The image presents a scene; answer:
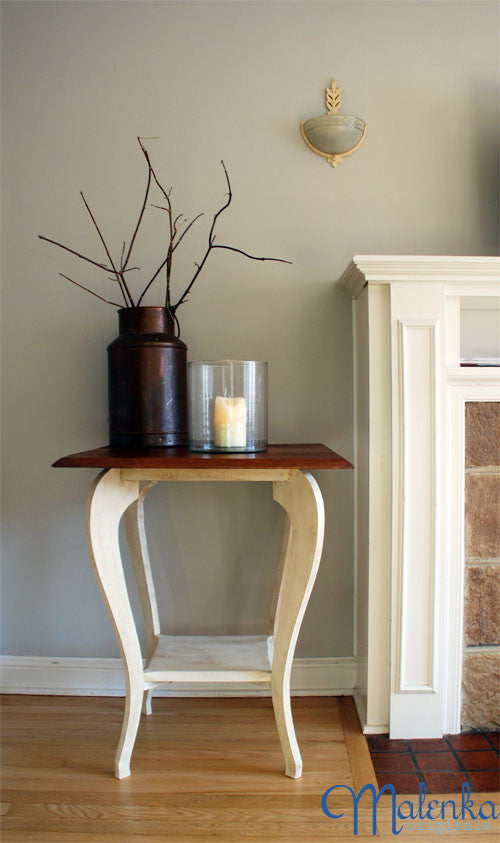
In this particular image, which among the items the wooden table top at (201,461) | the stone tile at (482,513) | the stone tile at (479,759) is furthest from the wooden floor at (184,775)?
the wooden table top at (201,461)

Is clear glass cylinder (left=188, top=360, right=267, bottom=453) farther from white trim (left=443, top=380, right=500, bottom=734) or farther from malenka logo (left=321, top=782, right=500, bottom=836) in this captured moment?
malenka logo (left=321, top=782, right=500, bottom=836)

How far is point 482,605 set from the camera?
164 centimetres

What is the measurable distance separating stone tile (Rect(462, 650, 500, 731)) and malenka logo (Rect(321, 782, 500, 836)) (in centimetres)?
29

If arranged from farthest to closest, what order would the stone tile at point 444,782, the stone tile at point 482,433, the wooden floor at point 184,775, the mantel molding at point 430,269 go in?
the stone tile at point 482,433 < the mantel molding at point 430,269 < the stone tile at point 444,782 < the wooden floor at point 184,775

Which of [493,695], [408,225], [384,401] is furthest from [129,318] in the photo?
[493,695]

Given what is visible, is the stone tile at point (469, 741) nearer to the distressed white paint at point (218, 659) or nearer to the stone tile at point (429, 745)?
the stone tile at point (429, 745)

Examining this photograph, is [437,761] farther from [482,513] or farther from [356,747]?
[482,513]

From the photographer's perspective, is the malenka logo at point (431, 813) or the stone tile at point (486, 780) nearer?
the malenka logo at point (431, 813)

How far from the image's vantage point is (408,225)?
1.84 m

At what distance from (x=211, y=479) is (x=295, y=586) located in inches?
12.8

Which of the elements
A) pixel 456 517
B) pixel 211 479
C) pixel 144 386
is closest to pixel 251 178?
pixel 144 386

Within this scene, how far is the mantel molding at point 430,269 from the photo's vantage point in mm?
1515

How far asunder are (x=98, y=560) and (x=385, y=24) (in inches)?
69.9

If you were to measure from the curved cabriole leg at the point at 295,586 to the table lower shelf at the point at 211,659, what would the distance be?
0.20ft
